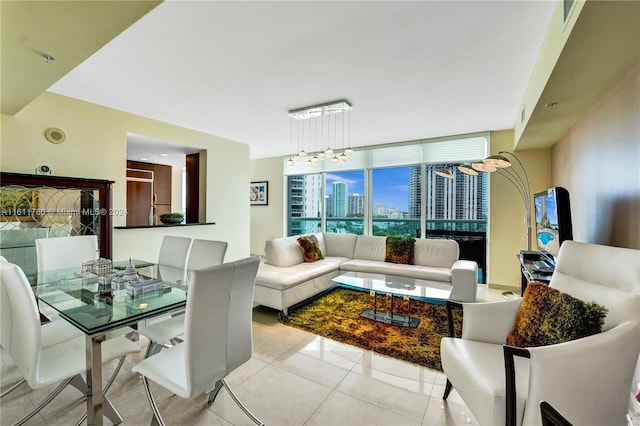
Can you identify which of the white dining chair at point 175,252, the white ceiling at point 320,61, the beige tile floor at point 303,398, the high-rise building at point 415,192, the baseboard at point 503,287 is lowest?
the beige tile floor at point 303,398

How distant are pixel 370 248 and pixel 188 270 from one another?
3.09m

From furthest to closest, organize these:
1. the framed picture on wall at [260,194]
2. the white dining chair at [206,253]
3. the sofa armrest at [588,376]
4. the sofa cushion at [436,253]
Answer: the framed picture on wall at [260,194] < the sofa cushion at [436,253] < the white dining chair at [206,253] < the sofa armrest at [588,376]

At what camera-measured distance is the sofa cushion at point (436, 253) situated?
4129mm

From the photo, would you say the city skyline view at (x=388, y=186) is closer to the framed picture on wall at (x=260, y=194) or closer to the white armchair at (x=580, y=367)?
the framed picture on wall at (x=260, y=194)

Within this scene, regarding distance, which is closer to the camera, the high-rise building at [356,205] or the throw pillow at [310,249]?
the throw pillow at [310,249]

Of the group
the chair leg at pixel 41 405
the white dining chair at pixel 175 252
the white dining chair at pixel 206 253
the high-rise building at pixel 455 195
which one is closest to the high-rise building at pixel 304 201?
the high-rise building at pixel 455 195

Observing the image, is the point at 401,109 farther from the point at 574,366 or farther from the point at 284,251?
the point at 574,366

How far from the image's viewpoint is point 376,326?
3018 mm

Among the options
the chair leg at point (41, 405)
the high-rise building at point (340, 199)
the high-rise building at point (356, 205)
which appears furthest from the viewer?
the high-rise building at point (340, 199)

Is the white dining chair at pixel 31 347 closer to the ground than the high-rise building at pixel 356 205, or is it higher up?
closer to the ground

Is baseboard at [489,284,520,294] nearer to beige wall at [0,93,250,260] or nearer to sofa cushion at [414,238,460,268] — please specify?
sofa cushion at [414,238,460,268]

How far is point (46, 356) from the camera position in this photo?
160 centimetres

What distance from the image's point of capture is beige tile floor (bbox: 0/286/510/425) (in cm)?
171

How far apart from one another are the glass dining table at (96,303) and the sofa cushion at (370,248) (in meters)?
3.09
